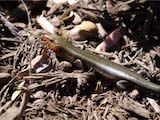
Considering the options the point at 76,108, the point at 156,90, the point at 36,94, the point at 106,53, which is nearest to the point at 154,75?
the point at 156,90

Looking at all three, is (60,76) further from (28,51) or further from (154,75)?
(154,75)

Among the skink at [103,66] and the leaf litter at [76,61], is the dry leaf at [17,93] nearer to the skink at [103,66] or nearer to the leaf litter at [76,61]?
the leaf litter at [76,61]

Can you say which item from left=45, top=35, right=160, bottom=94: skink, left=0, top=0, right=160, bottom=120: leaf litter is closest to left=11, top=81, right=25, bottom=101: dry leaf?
left=0, top=0, right=160, bottom=120: leaf litter

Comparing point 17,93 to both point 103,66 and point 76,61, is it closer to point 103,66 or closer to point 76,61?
point 76,61

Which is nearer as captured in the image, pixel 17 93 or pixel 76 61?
pixel 17 93

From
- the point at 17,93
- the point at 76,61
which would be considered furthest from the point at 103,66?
the point at 17,93

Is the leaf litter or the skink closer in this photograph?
the leaf litter

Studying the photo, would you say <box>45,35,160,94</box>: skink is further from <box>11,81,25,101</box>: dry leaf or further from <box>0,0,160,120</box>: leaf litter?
<box>11,81,25,101</box>: dry leaf

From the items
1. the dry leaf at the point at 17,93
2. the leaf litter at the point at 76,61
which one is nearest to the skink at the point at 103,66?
the leaf litter at the point at 76,61
